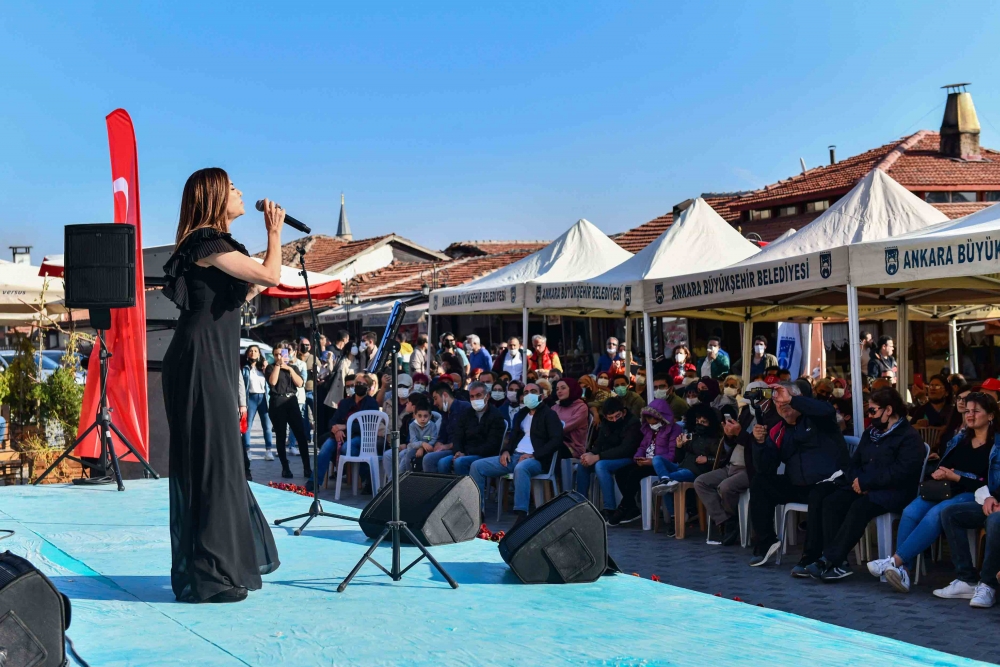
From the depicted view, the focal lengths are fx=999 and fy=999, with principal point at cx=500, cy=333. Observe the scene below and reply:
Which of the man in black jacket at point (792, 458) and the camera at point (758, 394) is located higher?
the camera at point (758, 394)

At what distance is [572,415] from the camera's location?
1010 cm

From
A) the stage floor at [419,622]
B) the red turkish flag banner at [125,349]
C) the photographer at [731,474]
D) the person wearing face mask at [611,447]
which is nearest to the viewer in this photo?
the stage floor at [419,622]

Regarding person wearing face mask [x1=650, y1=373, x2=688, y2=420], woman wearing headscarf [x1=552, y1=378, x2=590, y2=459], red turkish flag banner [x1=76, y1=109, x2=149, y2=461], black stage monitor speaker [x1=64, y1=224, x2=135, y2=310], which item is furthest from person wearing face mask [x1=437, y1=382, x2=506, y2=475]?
black stage monitor speaker [x1=64, y1=224, x2=135, y2=310]

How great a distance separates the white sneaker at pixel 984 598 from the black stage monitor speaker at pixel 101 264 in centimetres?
640

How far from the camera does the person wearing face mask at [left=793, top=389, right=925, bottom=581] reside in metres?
6.88

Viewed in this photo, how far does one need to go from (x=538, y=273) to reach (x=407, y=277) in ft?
78.6

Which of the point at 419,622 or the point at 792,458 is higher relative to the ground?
the point at 792,458

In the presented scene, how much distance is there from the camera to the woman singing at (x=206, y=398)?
4238mm

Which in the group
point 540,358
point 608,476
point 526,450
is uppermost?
point 540,358

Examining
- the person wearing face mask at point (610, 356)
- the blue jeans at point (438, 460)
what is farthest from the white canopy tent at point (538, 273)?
the blue jeans at point (438, 460)

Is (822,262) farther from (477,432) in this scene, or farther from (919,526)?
(477,432)

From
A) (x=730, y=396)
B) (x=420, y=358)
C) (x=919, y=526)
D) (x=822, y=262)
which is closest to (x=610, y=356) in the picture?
(x=420, y=358)

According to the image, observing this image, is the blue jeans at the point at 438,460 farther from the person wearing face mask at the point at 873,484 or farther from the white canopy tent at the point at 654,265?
the person wearing face mask at the point at 873,484

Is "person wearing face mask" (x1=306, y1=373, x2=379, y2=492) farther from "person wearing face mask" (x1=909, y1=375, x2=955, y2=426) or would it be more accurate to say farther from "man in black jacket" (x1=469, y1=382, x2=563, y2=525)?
"person wearing face mask" (x1=909, y1=375, x2=955, y2=426)
